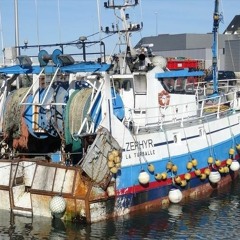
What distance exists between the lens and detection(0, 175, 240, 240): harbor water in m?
12.7

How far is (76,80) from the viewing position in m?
15.1

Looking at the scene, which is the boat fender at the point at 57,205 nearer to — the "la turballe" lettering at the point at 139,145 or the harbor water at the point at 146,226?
the harbor water at the point at 146,226

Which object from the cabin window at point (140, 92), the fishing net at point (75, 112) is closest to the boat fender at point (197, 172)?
the cabin window at point (140, 92)

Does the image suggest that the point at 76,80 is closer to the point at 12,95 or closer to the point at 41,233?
the point at 12,95

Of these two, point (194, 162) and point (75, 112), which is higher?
point (75, 112)

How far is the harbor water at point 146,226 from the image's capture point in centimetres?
1270

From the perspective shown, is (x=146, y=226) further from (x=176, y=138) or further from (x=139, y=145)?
(x=176, y=138)

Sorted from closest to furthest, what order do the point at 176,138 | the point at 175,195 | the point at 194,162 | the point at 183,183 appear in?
the point at 175,195, the point at 183,183, the point at 176,138, the point at 194,162

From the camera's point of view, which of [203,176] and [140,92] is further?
[140,92]

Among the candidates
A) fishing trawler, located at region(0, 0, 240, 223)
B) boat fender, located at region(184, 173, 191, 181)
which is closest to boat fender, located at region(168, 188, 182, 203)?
fishing trawler, located at region(0, 0, 240, 223)

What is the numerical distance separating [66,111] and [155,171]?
294 centimetres

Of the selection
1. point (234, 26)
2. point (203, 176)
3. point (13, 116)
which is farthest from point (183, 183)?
point (234, 26)

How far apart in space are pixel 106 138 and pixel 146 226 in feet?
7.90

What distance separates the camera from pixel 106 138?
13477 mm
